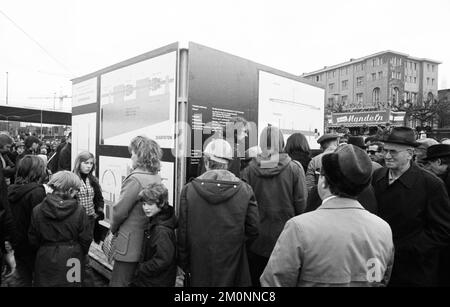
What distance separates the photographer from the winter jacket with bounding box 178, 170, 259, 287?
2518 mm

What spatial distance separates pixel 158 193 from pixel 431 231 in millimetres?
2154

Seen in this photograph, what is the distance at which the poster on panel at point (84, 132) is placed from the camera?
523 centimetres

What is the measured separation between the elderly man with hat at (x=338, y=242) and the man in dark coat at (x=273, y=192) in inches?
52.8

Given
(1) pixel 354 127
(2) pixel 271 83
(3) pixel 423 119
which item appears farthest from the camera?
(3) pixel 423 119

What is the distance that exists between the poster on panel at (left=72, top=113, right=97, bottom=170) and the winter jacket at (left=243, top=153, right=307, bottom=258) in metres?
3.22

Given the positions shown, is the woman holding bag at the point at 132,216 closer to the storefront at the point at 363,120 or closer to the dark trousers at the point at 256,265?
the dark trousers at the point at 256,265

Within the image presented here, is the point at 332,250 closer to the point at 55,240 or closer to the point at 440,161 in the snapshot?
the point at 55,240

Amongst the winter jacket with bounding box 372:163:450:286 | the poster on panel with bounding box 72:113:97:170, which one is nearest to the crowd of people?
the winter jacket with bounding box 372:163:450:286

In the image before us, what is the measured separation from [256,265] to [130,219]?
1.26 metres

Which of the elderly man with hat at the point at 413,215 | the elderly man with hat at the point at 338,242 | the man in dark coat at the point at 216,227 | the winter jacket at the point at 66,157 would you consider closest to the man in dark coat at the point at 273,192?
the man in dark coat at the point at 216,227

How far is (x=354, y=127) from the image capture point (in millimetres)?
21781

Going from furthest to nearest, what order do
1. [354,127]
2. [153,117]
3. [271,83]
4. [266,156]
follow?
1. [354,127]
2. [271,83]
3. [153,117]
4. [266,156]
